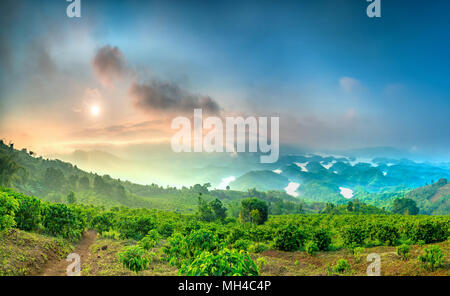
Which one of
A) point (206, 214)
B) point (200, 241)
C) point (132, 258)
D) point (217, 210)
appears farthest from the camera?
point (217, 210)

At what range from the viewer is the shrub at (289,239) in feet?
45.3

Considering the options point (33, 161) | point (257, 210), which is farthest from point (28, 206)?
point (33, 161)

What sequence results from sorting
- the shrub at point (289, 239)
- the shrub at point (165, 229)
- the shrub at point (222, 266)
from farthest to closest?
1. the shrub at point (165, 229)
2. the shrub at point (289, 239)
3. the shrub at point (222, 266)

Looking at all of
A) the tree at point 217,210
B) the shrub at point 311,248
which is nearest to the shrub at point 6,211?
the shrub at point 311,248

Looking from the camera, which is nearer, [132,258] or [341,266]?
[132,258]

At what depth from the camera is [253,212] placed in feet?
106

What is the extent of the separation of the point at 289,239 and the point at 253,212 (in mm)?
18714

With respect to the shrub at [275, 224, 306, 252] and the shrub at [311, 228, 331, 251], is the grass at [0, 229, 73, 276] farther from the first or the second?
the shrub at [311, 228, 331, 251]

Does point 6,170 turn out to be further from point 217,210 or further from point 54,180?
point 54,180

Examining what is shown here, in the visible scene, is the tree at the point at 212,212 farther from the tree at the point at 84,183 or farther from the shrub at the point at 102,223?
the tree at the point at 84,183

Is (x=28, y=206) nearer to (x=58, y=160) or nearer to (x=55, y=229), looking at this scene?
(x=55, y=229)

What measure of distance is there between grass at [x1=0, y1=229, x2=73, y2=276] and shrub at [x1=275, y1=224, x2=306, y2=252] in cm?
1249

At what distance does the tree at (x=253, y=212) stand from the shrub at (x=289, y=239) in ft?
59.8

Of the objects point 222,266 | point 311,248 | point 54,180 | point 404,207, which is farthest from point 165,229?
point 54,180
